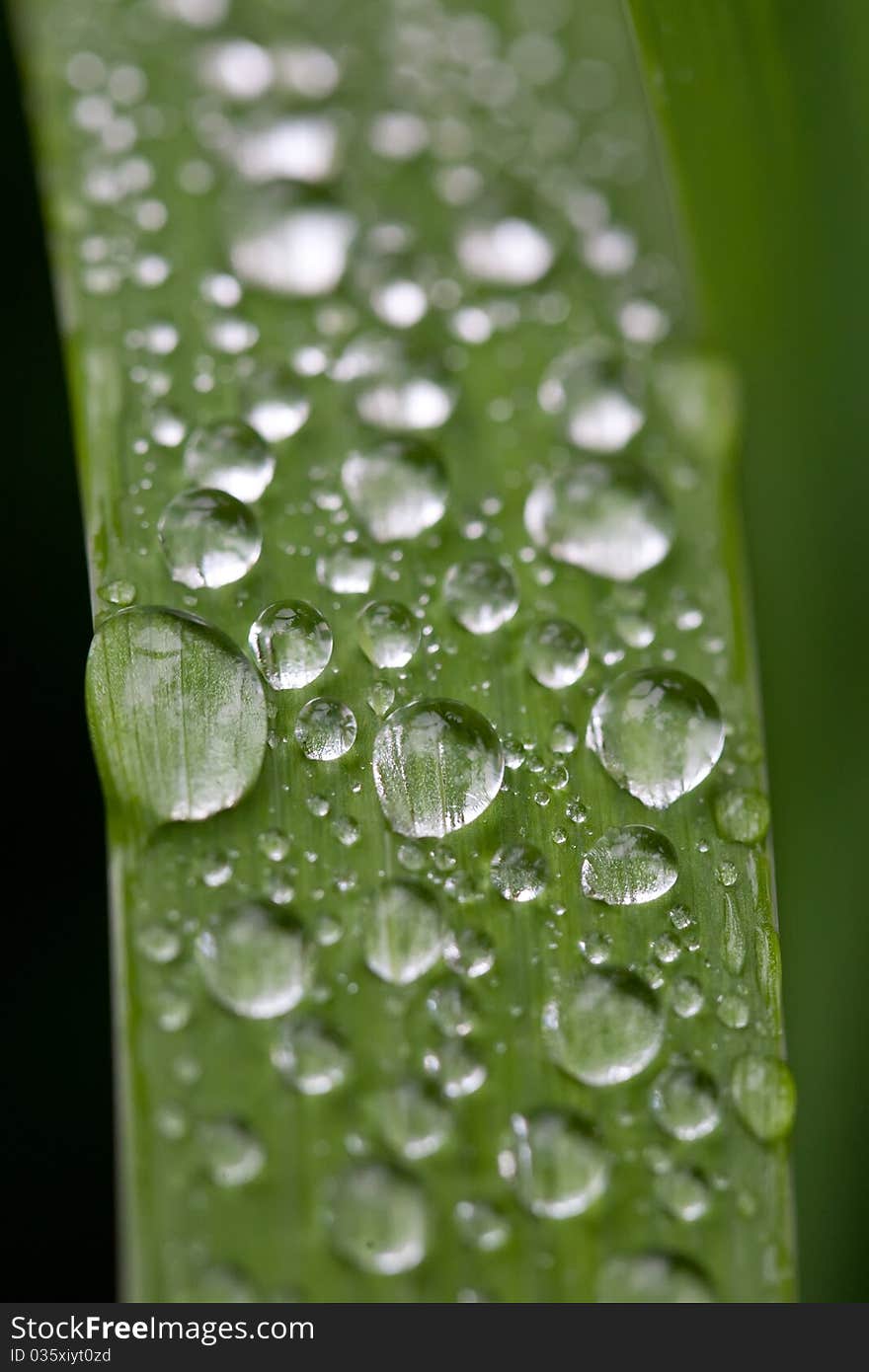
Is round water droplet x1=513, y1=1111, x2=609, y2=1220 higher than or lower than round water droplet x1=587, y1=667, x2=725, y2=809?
lower

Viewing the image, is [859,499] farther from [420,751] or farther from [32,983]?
[32,983]

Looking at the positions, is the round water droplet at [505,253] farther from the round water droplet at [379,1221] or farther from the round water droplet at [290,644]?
the round water droplet at [379,1221]

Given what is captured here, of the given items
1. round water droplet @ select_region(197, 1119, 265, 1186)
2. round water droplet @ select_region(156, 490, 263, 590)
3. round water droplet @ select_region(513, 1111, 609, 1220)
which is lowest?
round water droplet @ select_region(513, 1111, 609, 1220)

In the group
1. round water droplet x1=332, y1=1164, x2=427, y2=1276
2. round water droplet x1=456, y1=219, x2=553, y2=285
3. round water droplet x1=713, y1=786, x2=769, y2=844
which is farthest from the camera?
round water droplet x1=456, y1=219, x2=553, y2=285

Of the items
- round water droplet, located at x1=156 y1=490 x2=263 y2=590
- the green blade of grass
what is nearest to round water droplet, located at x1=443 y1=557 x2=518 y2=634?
the green blade of grass

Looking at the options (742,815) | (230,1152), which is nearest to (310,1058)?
(230,1152)

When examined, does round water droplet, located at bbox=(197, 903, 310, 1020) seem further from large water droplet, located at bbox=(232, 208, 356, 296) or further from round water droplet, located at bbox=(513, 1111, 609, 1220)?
large water droplet, located at bbox=(232, 208, 356, 296)

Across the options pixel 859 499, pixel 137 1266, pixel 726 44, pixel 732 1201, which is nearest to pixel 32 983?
pixel 137 1266

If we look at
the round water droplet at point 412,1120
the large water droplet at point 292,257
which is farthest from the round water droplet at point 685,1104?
the large water droplet at point 292,257
